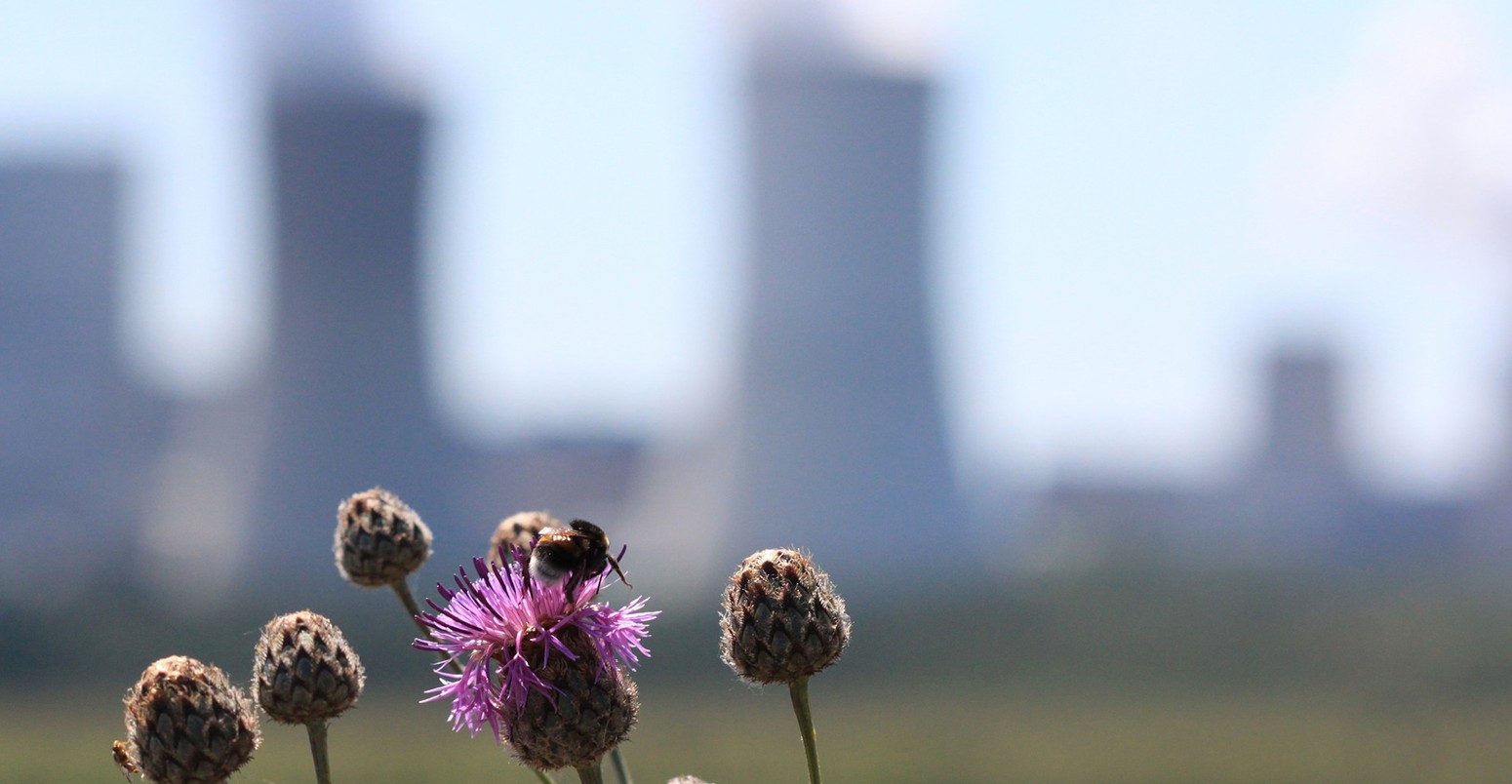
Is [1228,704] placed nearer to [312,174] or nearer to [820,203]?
[820,203]

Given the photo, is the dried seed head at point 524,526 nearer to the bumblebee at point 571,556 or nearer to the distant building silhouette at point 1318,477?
the bumblebee at point 571,556

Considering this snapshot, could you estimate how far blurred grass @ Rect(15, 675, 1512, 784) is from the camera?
1953 inches

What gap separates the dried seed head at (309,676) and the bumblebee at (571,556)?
674 mm

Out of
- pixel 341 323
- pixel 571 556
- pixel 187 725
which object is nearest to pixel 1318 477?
pixel 341 323

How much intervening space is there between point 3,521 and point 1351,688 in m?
131

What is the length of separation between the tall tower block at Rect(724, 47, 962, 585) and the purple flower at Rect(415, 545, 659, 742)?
13313 centimetres

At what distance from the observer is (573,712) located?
359cm

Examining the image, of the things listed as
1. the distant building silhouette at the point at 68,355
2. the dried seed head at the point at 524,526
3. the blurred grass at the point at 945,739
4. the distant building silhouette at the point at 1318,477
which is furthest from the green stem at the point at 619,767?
the distant building silhouette at the point at 1318,477

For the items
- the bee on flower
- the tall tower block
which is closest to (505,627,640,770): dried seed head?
the bee on flower

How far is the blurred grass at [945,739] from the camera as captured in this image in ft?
163

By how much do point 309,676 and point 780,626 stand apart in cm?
121

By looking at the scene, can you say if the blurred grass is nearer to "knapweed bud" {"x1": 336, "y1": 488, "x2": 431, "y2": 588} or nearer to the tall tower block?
"knapweed bud" {"x1": 336, "y1": 488, "x2": 431, "y2": 588}

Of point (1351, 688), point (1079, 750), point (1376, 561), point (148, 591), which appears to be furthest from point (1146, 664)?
point (1376, 561)

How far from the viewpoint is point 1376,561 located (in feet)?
495
